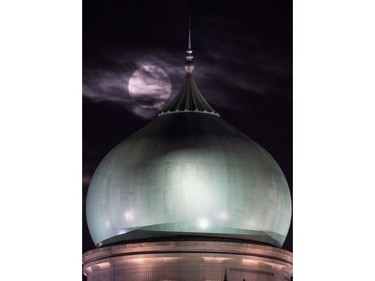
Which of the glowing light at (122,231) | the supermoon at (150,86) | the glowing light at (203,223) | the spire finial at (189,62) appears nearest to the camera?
the supermoon at (150,86)

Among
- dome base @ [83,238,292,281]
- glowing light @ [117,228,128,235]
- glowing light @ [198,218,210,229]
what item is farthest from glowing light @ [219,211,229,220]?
glowing light @ [117,228,128,235]

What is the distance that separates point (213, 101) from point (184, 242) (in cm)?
725

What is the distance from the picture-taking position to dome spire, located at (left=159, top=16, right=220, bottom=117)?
61.6 m

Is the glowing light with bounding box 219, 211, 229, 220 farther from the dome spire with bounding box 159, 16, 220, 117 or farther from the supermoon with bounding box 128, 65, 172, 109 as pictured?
the supermoon with bounding box 128, 65, 172, 109

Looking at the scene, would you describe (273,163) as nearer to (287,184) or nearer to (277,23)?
(287,184)

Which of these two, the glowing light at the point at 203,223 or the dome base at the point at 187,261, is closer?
the dome base at the point at 187,261

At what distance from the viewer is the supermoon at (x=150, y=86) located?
5459cm

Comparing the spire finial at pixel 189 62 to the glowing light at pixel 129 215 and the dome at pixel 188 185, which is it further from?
the glowing light at pixel 129 215

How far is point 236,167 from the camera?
197 feet

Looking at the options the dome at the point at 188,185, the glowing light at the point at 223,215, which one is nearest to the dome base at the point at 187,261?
the dome at the point at 188,185

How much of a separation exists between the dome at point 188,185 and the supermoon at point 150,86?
1.53m

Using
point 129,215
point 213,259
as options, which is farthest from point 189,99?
point 213,259

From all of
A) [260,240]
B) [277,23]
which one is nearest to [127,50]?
[277,23]

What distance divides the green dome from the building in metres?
0.04
